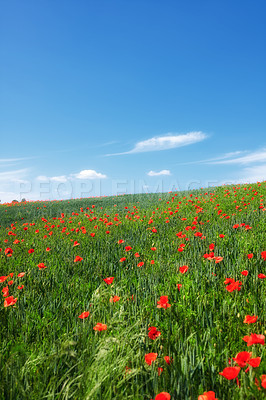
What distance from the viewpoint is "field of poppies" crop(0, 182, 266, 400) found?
1808 millimetres

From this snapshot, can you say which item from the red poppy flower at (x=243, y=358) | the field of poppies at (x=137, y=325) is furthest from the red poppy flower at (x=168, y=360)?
the red poppy flower at (x=243, y=358)

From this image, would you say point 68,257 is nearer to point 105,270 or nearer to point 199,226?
point 105,270

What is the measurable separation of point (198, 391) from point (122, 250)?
3.73m

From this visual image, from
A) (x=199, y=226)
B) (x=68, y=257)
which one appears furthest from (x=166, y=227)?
(x=68, y=257)

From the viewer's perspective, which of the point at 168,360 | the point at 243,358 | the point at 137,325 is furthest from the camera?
the point at 137,325

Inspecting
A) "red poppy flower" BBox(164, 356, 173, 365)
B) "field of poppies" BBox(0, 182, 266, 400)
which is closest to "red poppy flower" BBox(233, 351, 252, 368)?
"field of poppies" BBox(0, 182, 266, 400)

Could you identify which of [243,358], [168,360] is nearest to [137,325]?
[168,360]

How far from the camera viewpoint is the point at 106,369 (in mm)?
1894

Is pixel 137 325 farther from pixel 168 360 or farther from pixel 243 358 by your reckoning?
pixel 243 358

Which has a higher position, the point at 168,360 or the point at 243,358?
the point at 243,358

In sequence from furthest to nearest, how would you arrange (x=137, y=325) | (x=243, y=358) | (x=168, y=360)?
(x=137, y=325) < (x=168, y=360) < (x=243, y=358)

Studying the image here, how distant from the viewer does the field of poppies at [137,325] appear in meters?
1.81

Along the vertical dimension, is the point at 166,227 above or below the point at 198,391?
above

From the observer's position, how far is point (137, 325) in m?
2.42
